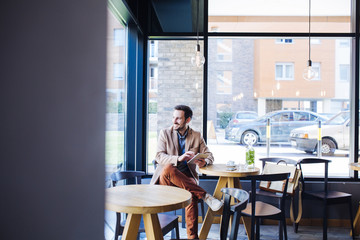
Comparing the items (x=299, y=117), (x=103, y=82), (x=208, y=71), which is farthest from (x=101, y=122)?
(x=299, y=117)

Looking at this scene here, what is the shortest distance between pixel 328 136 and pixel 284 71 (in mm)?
1082

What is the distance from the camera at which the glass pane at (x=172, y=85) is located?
4.39 meters

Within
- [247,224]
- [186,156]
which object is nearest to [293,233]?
[247,224]

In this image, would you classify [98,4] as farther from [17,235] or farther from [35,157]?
[17,235]

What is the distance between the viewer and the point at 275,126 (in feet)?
14.3

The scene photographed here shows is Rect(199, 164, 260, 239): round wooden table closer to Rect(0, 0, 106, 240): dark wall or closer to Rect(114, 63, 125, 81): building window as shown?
Rect(114, 63, 125, 81): building window

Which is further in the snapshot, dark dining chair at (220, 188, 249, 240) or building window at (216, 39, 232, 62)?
building window at (216, 39, 232, 62)

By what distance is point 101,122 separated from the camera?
70 cm

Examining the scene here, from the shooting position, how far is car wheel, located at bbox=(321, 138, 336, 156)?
14.2ft

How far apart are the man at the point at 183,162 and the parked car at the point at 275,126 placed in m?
1.05

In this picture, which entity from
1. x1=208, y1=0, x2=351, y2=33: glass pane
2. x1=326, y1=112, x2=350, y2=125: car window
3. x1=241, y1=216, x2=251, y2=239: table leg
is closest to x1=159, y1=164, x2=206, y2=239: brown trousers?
x1=241, y1=216, x2=251, y2=239: table leg

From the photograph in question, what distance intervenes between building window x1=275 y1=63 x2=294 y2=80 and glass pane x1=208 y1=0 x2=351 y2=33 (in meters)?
0.36

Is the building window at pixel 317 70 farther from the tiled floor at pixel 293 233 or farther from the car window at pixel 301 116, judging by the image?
the tiled floor at pixel 293 233

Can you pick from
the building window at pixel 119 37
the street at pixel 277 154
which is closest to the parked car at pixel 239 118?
the street at pixel 277 154
